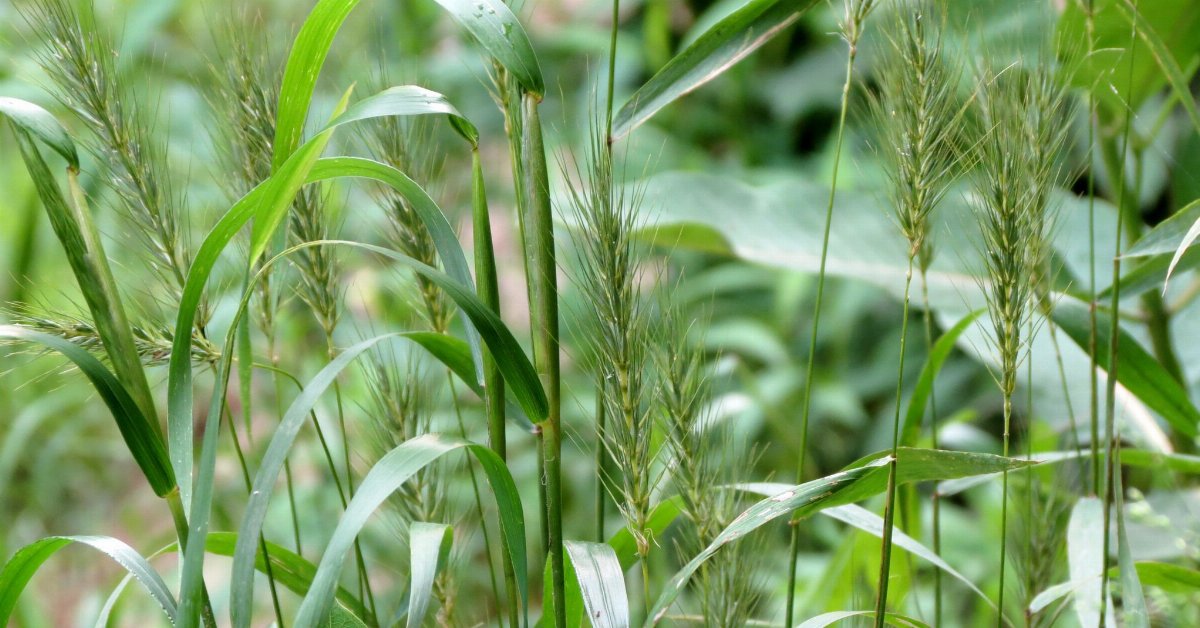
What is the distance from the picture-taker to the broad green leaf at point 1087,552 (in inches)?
17.7

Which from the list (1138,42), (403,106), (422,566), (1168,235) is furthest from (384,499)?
(1138,42)

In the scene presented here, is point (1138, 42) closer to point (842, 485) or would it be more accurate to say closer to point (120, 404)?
point (842, 485)

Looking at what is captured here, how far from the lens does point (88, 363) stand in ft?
1.10

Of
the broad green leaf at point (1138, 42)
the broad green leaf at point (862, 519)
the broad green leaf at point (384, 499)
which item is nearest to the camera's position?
the broad green leaf at point (384, 499)

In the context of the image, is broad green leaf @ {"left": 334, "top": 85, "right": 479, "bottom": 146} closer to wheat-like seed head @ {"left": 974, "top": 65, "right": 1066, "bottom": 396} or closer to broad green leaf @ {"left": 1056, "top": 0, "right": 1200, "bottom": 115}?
wheat-like seed head @ {"left": 974, "top": 65, "right": 1066, "bottom": 396}

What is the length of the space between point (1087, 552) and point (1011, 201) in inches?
7.4

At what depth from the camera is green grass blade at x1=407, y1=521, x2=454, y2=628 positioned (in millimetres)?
325

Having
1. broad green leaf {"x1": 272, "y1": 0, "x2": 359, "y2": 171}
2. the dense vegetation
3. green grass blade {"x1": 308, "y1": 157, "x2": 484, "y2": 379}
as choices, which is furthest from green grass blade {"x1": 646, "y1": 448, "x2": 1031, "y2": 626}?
broad green leaf {"x1": 272, "y1": 0, "x2": 359, "y2": 171}

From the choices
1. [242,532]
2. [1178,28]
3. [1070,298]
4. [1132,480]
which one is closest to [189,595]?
[242,532]

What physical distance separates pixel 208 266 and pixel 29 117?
0.28 feet

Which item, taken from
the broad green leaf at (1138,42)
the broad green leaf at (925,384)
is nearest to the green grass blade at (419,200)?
the broad green leaf at (925,384)

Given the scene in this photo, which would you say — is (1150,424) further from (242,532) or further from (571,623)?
(242,532)

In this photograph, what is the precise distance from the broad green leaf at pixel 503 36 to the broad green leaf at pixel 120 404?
17 cm

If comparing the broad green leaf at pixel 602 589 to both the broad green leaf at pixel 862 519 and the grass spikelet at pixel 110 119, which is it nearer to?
the broad green leaf at pixel 862 519
